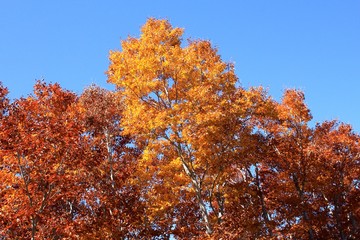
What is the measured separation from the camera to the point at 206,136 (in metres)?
14.5

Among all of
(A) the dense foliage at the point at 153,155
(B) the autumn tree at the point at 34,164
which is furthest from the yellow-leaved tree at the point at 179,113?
(B) the autumn tree at the point at 34,164

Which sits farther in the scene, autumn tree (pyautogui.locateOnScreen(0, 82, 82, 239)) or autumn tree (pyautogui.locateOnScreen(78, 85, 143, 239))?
autumn tree (pyautogui.locateOnScreen(78, 85, 143, 239))

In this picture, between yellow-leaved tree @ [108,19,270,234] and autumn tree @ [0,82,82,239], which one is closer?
autumn tree @ [0,82,82,239]

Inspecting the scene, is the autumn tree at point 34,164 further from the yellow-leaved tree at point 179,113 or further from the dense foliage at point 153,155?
the yellow-leaved tree at point 179,113

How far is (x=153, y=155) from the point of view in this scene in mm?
15039

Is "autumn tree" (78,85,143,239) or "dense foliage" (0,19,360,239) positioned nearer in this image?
"dense foliage" (0,19,360,239)

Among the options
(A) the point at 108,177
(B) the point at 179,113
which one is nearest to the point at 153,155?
(B) the point at 179,113

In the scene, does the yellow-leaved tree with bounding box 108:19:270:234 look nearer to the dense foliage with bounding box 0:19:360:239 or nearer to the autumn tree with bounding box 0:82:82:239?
the dense foliage with bounding box 0:19:360:239

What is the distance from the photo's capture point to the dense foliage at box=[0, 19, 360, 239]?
12312mm

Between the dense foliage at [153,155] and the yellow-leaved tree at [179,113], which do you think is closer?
the dense foliage at [153,155]

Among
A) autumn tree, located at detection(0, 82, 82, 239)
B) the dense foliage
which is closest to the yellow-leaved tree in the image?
the dense foliage

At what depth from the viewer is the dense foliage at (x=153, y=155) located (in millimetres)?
12312

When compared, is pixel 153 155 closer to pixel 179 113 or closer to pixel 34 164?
pixel 179 113

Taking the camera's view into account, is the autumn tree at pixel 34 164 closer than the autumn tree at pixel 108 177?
Yes
